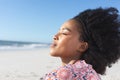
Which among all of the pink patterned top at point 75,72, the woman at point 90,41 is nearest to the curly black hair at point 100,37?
the woman at point 90,41

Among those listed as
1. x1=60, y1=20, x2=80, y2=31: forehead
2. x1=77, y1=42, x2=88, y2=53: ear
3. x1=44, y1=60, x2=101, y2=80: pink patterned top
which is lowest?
x1=44, y1=60, x2=101, y2=80: pink patterned top

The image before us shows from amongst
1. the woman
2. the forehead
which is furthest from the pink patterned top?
the forehead

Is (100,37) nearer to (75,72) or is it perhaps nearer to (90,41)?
(90,41)

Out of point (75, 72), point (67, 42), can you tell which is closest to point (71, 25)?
point (67, 42)

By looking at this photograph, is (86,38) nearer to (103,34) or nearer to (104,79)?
(103,34)

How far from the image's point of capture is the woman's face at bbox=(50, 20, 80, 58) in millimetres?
1991

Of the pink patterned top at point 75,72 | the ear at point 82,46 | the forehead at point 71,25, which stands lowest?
the pink patterned top at point 75,72

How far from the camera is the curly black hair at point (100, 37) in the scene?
2021 millimetres

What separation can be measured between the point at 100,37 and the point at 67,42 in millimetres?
222

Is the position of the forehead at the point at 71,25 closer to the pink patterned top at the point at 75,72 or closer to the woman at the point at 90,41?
the woman at the point at 90,41

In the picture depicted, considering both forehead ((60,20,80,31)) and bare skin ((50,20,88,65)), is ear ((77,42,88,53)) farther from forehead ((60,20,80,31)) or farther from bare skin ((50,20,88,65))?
forehead ((60,20,80,31))

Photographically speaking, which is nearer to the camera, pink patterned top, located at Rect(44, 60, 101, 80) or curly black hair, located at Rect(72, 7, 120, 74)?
pink patterned top, located at Rect(44, 60, 101, 80)

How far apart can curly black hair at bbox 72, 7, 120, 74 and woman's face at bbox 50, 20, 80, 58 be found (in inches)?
1.9

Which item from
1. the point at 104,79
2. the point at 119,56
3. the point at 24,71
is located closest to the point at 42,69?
the point at 24,71
